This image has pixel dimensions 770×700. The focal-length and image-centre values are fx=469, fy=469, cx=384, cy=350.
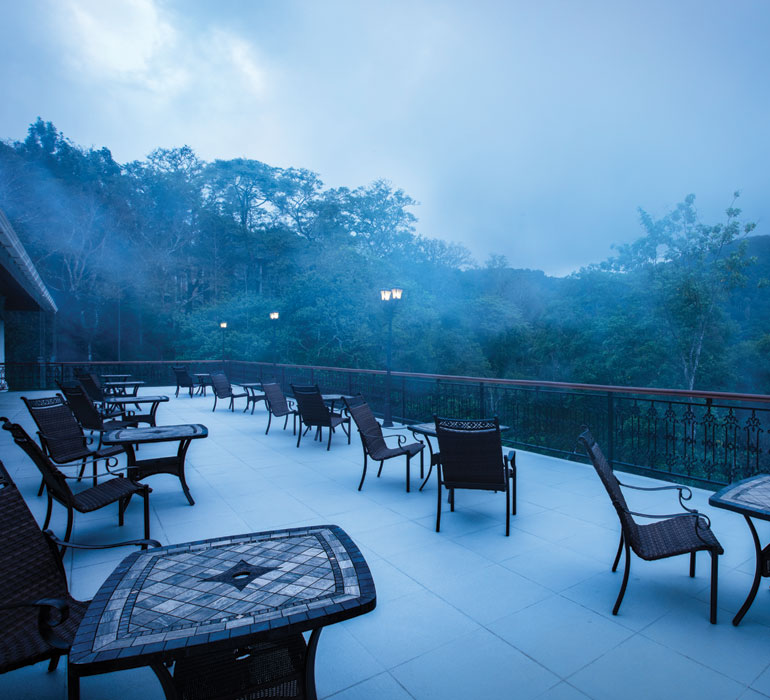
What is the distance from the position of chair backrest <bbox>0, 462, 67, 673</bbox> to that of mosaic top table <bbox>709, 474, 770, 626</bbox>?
261 centimetres

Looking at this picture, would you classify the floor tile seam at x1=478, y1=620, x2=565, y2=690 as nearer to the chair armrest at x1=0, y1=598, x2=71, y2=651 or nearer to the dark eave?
the chair armrest at x1=0, y1=598, x2=71, y2=651

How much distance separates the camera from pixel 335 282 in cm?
2006

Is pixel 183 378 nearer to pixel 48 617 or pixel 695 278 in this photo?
pixel 48 617

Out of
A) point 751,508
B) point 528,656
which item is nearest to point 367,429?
point 528,656

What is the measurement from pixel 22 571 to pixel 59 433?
3258 millimetres

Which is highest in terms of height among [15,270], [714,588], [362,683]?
[15,270]

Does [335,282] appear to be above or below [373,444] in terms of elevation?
above

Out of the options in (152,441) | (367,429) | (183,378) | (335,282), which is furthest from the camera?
(335,282)

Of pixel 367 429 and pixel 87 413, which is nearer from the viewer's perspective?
pixel 367 429

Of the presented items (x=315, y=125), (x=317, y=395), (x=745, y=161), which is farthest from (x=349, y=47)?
(x=317, y=395)

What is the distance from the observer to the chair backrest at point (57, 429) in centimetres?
410

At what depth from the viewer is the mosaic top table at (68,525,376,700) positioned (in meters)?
1.06

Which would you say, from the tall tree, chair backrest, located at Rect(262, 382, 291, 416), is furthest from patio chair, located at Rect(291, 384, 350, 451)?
the tall tree

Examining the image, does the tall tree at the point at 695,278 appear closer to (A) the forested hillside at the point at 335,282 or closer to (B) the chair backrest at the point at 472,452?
(A) the forested hillside at the point at 335,282
